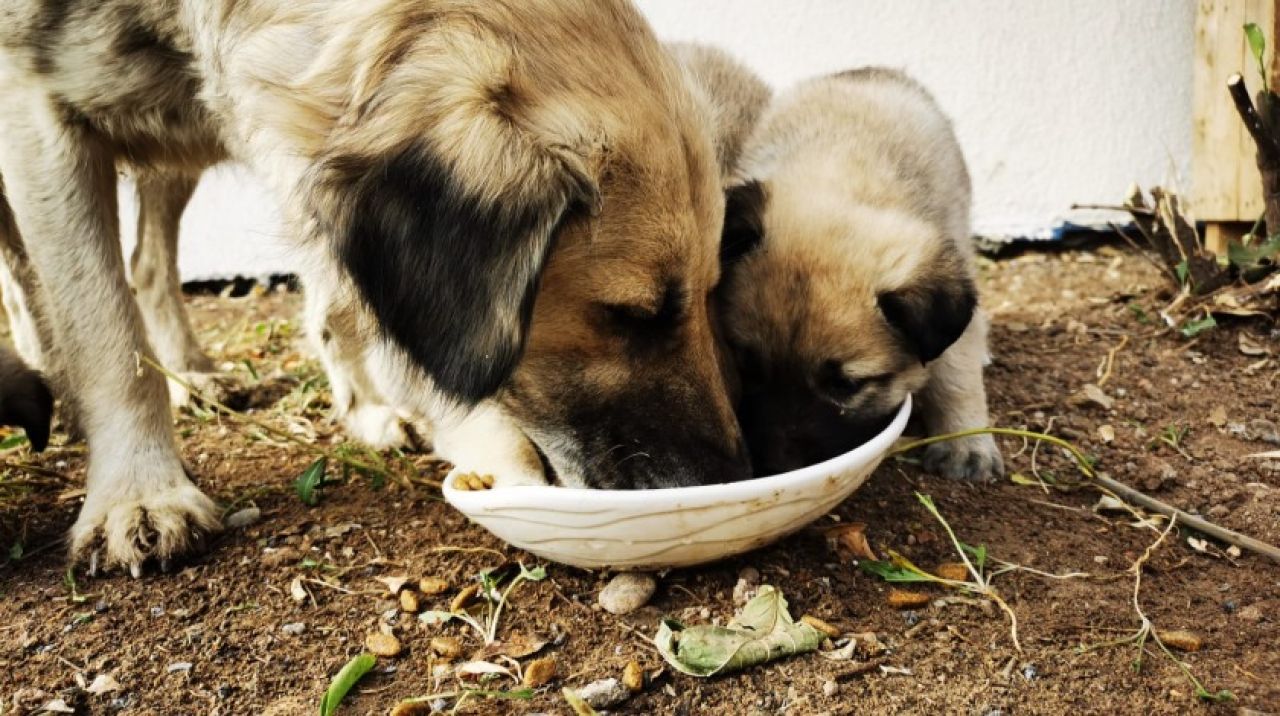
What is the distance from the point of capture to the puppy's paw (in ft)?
9.59

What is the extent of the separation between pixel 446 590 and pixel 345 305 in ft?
2.10

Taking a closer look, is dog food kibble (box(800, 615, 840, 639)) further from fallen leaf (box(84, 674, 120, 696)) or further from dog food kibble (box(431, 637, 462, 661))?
fallen leaf (box(84, 674, 120, 696))

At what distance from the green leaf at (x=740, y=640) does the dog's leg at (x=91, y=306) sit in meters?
1.19

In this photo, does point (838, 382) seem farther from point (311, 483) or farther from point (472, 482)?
point (311, 483)

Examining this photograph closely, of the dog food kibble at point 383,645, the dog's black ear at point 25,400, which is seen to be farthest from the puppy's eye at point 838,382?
the dog's black ear at point 25,400

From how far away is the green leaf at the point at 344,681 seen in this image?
6.23 feet

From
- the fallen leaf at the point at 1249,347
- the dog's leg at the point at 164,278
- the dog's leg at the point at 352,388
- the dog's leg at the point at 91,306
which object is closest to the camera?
the dog's leg at the point at 91,306

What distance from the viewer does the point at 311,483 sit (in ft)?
9.12

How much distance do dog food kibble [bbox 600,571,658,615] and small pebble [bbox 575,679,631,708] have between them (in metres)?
0.27

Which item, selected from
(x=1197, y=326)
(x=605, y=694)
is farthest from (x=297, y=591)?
(x=1197, y=326)

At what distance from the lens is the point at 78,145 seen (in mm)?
2648

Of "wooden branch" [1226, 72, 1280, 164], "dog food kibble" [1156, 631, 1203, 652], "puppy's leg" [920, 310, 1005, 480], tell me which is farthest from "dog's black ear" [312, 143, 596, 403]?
"wooden branch" [1226, 72, 1280, 164]

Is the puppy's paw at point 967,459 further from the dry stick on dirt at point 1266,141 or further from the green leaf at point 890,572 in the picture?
the dry stick on dirt at point 1266,141

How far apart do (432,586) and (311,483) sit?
0.62 m
